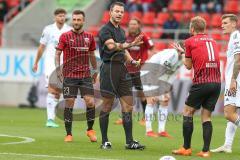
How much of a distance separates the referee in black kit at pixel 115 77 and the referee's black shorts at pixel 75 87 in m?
1.30

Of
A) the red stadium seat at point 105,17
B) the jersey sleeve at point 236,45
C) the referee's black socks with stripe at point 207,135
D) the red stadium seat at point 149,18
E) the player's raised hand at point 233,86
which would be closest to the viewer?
the referee's black socks with stripe at point 207,135

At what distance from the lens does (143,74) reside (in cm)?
2108

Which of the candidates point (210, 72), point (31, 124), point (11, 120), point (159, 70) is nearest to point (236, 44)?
point (210, 72)

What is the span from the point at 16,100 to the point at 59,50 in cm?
1272

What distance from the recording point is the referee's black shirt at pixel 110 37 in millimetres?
13352

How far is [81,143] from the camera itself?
14.5m

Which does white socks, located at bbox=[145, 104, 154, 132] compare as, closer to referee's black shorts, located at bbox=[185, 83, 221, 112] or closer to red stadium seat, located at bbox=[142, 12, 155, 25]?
referee's black shorts, located at bbox=[185, 83, 221, 112]

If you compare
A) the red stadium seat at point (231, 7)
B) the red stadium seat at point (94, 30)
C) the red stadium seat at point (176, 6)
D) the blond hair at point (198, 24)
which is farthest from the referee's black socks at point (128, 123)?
the red stadium seat at point (176, 6)

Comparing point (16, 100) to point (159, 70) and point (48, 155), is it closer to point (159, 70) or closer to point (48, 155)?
point (159, 70)

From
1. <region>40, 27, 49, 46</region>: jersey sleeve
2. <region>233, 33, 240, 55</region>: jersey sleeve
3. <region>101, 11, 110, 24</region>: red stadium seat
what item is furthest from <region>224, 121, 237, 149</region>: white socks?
<region>101, 11, 110, 24</region>: red stadium seat

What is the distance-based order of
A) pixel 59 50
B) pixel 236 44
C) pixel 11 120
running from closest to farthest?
pixel 236 44
pixel 59 50
pixel 11 120

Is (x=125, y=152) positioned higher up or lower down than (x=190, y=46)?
lower down

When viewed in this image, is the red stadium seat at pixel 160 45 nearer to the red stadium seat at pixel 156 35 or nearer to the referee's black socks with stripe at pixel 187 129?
the red stadium seat at pixel 156 35

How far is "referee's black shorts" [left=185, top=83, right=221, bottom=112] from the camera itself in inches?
504
